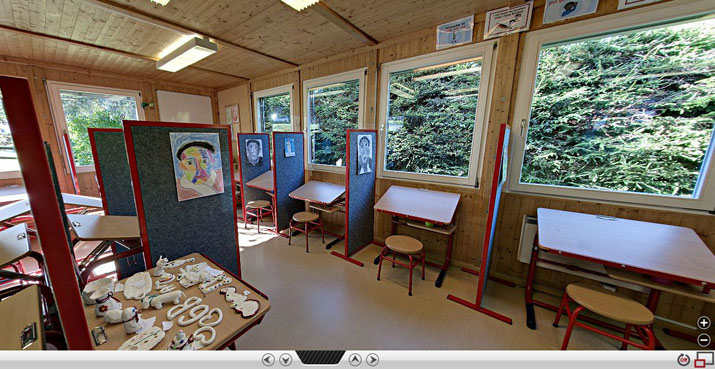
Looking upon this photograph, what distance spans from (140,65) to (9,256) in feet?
12.0

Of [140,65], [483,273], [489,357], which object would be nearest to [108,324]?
[489,357]

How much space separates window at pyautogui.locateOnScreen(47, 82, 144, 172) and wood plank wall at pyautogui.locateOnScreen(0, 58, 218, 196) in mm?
81

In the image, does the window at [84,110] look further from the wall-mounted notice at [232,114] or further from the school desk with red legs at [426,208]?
the school desk with red legs at [426,208]

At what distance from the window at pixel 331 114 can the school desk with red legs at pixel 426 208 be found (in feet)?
3.88

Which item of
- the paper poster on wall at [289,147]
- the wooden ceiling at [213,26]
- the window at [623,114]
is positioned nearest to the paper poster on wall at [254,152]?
the paper poster on wall at [289,147]

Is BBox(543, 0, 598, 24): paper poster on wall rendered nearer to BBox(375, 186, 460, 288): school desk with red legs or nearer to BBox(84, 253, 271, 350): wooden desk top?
BBox(375, 186, 460, 288): school desk with red legs

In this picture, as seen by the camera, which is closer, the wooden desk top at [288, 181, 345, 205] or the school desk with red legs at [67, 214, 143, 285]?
the school desk with red legs at [67, 214, 143, 285]

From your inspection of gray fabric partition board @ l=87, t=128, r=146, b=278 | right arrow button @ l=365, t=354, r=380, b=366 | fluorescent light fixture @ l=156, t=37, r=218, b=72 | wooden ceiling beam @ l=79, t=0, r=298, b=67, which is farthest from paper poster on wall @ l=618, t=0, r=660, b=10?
gray fabric partition board @ l=87, t=128, r=146, b=278

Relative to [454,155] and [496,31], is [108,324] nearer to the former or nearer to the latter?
[454,155]

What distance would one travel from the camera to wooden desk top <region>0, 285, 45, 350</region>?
2.44ft

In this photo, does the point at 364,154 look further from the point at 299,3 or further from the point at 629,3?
the point at 629,3

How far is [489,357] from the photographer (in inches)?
23.9

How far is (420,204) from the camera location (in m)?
2.48

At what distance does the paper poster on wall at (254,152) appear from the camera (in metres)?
3.71
